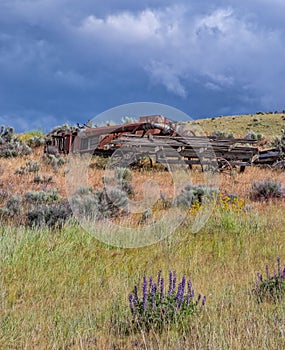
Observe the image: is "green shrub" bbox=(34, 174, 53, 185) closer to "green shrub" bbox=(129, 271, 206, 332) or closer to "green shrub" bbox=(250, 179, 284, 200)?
"green shrub" bbox=(250, 179, 284, 200)

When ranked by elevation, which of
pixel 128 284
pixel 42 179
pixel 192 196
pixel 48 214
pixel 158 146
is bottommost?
pixel 128 284

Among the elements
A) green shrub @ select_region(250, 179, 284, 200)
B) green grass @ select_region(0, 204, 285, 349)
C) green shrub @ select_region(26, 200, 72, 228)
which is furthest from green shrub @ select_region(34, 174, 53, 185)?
green shrub @ select_region(250, 179, 284, 200)

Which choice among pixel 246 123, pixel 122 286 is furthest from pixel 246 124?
pixel 122 286

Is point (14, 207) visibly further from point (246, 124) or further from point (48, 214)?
point (246, 124)

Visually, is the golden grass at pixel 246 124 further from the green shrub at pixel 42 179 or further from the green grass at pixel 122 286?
the green grass at pixel 122 286

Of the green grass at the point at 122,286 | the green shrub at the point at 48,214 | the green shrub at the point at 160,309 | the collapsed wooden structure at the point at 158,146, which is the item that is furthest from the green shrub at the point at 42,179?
the green shrub at the point at 160,309

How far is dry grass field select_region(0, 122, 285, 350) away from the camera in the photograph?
143 inches

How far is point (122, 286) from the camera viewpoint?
5.08 metres

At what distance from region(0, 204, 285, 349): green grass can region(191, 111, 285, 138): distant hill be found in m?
39.3

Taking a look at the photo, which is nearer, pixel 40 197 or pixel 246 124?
pixel 40 197

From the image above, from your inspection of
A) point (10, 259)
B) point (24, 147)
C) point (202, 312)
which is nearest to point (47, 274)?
point (10, 259)

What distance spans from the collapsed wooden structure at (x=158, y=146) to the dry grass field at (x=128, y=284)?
7.44 metres

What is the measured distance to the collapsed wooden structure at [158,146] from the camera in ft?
55.8

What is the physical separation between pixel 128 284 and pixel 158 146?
11.7m
